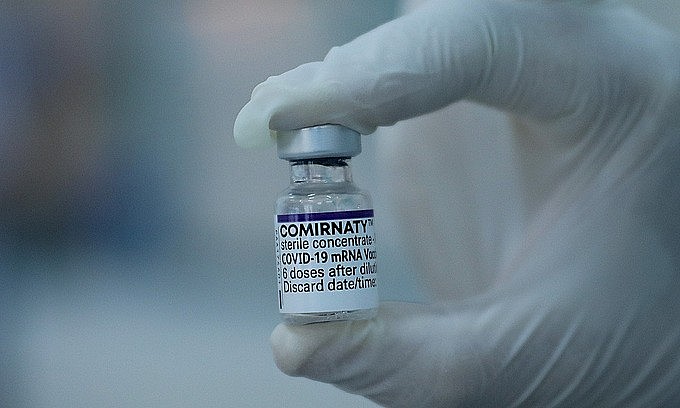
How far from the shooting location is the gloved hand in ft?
2.53

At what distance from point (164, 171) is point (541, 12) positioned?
905mm

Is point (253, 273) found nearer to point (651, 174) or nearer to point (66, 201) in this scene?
point (66, 201)

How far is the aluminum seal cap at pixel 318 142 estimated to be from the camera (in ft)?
2.34

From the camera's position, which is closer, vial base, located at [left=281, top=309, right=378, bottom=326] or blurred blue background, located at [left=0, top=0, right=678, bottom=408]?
vial base, located at [left=281, top=309, right=378, bottom=326]

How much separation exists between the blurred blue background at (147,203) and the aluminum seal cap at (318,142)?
2.32 ft

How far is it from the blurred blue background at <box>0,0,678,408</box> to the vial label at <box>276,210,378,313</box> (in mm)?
718

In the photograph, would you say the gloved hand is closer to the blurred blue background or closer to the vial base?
the vial base

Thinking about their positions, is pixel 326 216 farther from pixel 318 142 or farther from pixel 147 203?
pixel 147 203

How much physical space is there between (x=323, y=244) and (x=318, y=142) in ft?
0.29

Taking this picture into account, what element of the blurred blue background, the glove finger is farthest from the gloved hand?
the blurred blue background

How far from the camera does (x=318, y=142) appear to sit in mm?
713

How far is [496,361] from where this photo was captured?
2.68 feet

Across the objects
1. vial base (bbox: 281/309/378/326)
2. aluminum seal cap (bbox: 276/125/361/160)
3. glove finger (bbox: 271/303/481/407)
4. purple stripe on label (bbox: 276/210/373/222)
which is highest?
aluminum seal cap (bbox: 276/125/361/160)

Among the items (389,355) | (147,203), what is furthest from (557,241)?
(147,203)
